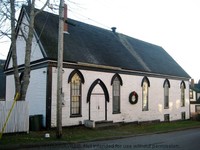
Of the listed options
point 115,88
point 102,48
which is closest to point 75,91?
point 115,88

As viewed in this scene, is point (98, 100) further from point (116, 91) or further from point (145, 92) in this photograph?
point (145, 92)

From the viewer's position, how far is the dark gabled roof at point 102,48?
22516mm

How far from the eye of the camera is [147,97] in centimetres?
2980

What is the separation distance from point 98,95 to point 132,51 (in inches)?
367

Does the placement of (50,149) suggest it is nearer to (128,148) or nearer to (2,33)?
(128,148)

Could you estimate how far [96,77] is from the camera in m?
23.8

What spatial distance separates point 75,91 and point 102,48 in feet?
21.3

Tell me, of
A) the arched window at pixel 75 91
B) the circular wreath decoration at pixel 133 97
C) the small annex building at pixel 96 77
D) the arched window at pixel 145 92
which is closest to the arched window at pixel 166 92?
the small annex building at pixel 96 77

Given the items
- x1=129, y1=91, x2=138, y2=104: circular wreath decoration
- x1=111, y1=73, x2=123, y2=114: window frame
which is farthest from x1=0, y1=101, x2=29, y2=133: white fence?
x1=129, y1=91, x2=138, y2=104: circular wreath decoration

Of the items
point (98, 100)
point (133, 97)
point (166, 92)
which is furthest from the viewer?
point (166, 92)

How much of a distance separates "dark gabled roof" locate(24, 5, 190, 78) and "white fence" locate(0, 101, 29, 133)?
438 cm

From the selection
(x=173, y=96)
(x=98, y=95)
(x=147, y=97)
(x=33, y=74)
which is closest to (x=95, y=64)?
(x=98, y=95)

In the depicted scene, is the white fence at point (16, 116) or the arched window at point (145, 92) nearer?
the white fence at point (16, 116)

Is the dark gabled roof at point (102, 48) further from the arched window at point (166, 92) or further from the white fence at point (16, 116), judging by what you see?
the white fence at point (16, 116)
